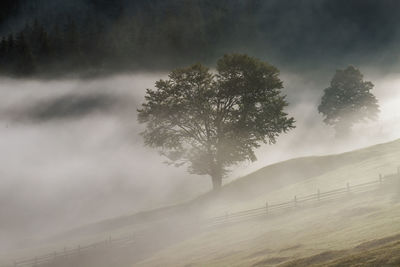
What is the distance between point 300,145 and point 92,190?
209 feet

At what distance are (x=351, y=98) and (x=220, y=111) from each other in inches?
1282

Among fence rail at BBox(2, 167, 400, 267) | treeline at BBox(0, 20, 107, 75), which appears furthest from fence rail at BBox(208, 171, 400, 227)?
treeline at BBox(0, 20, 107, 75)

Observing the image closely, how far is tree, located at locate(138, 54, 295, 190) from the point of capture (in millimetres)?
53531

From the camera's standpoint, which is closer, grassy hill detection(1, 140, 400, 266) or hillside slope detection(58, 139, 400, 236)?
grassy hill detection(1, 140, 400, 266)

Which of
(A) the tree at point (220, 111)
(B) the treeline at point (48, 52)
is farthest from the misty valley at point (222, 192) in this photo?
(B) the treeline at point (48, 52)

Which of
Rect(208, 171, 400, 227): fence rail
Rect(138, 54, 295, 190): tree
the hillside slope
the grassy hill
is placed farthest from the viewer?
Rect(138, 54, 295, 190): tree

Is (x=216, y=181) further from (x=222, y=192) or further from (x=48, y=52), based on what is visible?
(x=48, y=52)

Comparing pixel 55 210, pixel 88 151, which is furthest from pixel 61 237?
pixel 88 151

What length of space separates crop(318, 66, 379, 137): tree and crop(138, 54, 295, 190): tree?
26.3 metres

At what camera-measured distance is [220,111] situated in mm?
55031

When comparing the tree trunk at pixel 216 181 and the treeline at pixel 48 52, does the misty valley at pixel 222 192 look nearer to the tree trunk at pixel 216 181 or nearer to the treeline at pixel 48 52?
the tree trunk at pixel 216 181

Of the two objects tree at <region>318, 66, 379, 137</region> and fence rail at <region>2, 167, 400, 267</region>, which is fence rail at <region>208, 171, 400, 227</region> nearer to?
fence rail at <region>2, 167, 400, 267</region>

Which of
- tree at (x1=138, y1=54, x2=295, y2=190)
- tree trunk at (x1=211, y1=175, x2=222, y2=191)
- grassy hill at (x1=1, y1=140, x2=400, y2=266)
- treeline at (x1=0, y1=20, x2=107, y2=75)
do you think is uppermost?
treeline at (x1=0, y1=20, x2=107, y2=75)

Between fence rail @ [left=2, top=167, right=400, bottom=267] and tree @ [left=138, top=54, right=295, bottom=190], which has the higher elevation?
tree @ [left=138, top=54, right=295, bottom=190]
